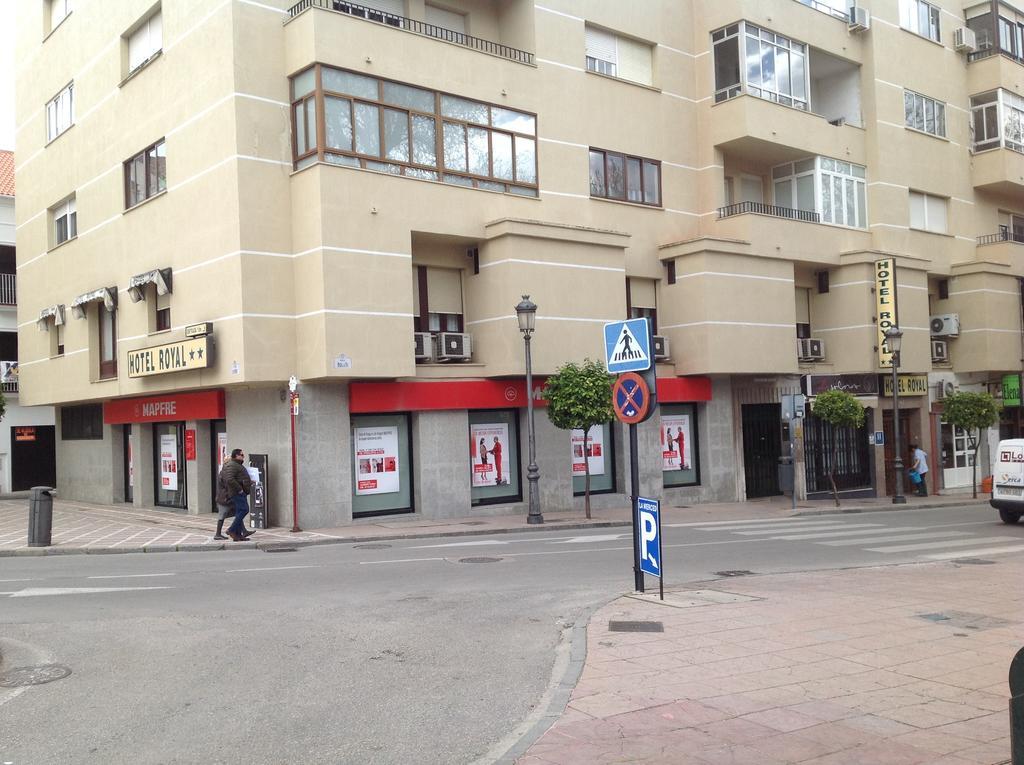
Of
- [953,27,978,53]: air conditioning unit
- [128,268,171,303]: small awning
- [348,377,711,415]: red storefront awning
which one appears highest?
[953,27,978,53]: air conditioning unit

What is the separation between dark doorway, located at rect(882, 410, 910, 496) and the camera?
1228 inches

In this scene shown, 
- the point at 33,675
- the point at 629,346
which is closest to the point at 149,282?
the point at 629,346

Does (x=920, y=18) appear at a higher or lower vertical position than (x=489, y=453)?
higher

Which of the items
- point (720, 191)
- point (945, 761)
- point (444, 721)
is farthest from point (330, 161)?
point (945, 761)

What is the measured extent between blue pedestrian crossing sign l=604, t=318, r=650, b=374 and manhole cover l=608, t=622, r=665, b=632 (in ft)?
8.64

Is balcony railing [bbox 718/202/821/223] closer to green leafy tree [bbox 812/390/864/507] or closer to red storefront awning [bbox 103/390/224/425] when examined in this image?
green leafy tree [bbox 812/390/864/507]

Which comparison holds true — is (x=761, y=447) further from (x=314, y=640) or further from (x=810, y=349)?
(x=314, y=640)

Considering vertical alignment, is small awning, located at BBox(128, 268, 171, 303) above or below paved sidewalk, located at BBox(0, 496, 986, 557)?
above

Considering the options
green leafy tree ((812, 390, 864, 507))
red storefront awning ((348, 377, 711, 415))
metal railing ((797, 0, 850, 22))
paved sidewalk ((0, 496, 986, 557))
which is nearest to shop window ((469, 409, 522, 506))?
red storefront awning ((348, 377, 711, 415))

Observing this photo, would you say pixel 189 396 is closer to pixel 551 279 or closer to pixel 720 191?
pixel 551 279

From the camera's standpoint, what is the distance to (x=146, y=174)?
23.9 meters

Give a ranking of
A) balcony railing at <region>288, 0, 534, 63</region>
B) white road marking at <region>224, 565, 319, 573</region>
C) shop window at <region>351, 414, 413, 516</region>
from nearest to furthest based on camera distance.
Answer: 1. white road marking at <region>224, 565, 319, 573</region>
2. balcony railing at <region>288, 0, 534, 63</region>
3. shop window at <region>351, 414, 413, 516</region>

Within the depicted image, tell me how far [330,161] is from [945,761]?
17.6 m

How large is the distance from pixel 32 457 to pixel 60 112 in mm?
13792
